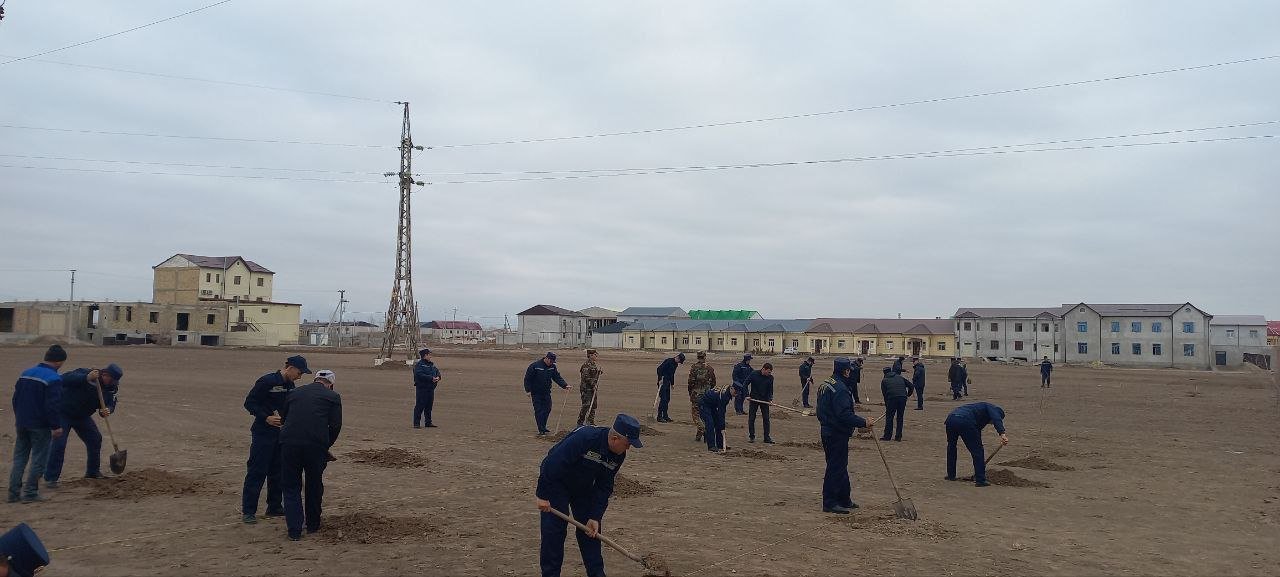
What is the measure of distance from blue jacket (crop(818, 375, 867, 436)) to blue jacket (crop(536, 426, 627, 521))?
4.07 meters

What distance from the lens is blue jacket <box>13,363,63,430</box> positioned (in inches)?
→ 372

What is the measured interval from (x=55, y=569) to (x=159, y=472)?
475 centimetres

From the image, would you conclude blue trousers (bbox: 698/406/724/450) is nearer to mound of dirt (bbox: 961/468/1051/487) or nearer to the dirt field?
the dirt field

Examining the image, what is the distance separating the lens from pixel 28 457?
9.73 metres

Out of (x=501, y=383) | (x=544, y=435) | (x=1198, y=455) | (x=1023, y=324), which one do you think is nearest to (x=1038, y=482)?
(x=1198, y=455)

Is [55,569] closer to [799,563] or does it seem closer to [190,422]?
[799,563]

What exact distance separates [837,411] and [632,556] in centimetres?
447

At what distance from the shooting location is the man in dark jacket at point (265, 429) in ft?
28.8

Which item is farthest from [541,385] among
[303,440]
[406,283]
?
[406,283]

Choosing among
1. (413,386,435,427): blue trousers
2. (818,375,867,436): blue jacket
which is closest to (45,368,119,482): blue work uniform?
(413,386,435,427): blue trousers

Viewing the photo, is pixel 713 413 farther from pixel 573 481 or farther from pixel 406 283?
pixel 406 283

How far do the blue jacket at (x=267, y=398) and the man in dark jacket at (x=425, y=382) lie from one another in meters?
8.51

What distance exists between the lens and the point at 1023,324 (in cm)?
9219

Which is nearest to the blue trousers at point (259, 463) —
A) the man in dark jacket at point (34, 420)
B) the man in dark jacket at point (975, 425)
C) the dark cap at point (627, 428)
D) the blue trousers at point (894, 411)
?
the man in dark jacket at point (34, 420)
